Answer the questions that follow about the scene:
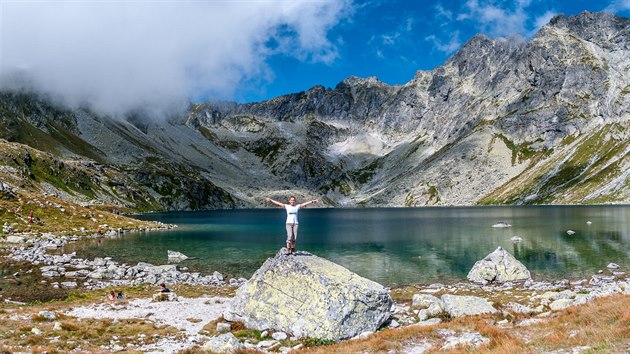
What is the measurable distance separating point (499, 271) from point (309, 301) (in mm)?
33180

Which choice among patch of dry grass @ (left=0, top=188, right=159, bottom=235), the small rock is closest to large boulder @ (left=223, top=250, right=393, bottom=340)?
the small rock

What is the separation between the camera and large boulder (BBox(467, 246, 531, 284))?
49.0m

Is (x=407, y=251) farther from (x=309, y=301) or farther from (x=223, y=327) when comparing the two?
(x=223, y=327)

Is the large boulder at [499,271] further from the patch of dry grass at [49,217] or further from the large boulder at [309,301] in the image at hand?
the patch of dry grass at [49,217]

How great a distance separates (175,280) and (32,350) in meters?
30.3

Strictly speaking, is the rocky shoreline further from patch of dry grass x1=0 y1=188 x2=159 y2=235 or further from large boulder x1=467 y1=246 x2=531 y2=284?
large boulder x1=467 y1=246 x2=531 y2=284

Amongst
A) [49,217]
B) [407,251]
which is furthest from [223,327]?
[49,217]

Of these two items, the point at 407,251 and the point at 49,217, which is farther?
the point at 49,217

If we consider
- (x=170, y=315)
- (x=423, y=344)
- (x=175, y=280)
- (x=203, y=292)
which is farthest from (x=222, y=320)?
(x=175, y=280)

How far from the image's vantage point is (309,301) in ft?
80.3

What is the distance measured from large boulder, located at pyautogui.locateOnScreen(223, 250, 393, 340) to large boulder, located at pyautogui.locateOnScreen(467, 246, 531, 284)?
27.8 metres

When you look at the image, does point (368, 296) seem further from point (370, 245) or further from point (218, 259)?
point (370, 245)

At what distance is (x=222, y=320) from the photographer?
2708 cm

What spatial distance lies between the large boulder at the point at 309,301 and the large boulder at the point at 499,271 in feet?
91.2
